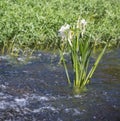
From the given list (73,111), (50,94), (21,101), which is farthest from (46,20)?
(73,111)

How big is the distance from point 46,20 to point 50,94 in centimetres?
416

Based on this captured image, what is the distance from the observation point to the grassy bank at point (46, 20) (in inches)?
359

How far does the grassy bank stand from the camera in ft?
30.0

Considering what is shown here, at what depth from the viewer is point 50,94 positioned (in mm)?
6191

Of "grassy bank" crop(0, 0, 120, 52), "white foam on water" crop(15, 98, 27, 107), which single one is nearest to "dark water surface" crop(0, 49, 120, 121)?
"white foam on water" crop(15, 98, 27, 107)

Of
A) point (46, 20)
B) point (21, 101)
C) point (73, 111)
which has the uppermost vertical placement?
point (46, 20)

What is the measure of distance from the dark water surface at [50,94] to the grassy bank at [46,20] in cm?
107

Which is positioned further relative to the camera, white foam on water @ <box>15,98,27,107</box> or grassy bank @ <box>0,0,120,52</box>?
grassy bank @ <box>0,0,120,52</box>

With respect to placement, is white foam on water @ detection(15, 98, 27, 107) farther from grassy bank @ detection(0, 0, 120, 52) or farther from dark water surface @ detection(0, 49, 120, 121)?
grassy bank @ detection(0, 0, 120, 52)

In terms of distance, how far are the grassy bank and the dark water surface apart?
42.1 inches

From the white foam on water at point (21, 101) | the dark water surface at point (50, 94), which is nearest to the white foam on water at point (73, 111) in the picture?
the dark water surface at point (50, 94)

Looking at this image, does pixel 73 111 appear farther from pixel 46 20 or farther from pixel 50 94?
pixel 46 20

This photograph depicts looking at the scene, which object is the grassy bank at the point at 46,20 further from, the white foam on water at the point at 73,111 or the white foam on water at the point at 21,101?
the white foam on water at the point at 73,111

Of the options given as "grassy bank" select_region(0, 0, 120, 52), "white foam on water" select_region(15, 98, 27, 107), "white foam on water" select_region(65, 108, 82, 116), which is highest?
"grassy bank" select_region(0, 0, 120, 52)
